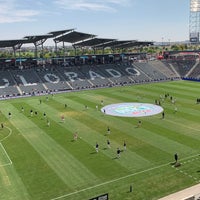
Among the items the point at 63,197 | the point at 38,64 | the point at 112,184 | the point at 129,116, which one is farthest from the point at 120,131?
the point at 38,64

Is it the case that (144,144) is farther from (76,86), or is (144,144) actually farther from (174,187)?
(76,86)

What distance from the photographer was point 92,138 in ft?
127

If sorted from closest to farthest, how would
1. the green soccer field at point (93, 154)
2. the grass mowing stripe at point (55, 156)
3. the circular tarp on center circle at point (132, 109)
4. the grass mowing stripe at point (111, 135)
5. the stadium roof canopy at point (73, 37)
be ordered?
the green soccer field at point (93, 154) → the grass mowing stripe at point (55, 156) → the grass mowing stripe at point (111, 135) → the circular tarp on center circle at point (132, 109) → the stadium roof canopy at point (73, 37)

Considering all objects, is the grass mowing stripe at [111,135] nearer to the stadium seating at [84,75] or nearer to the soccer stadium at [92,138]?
the soccer stadium at [92,138]

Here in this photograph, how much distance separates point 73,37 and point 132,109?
4235 centimetres

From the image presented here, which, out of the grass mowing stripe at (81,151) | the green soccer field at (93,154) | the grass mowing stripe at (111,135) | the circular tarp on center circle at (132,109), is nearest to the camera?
the green soccer field at (93,154)

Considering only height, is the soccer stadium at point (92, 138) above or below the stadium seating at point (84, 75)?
below

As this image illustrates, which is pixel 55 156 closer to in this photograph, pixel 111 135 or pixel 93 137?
pixel 93 137

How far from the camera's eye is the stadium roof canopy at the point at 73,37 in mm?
85275

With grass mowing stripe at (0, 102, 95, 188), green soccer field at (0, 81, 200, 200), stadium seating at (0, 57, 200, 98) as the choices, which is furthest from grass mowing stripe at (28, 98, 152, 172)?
stadium seating at (0, 57, 200, 98)

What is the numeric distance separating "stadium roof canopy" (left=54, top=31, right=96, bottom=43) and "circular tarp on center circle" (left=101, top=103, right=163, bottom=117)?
33.2 m

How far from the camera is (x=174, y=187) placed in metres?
25.0

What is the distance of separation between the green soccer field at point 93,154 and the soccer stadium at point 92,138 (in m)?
0.09

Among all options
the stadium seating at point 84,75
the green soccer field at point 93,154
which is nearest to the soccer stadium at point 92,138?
the green soccer field at point 93,154
